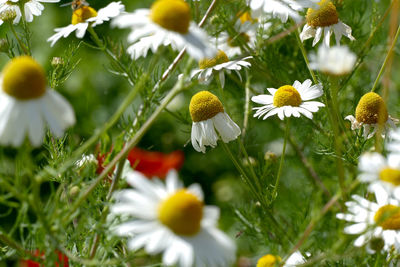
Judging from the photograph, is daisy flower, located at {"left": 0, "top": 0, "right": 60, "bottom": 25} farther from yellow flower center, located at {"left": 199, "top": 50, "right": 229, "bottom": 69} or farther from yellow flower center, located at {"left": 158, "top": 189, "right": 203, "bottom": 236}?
yellow flower center, located at {"left": 158, "top": 189, "right": 203, "bottom": 236}

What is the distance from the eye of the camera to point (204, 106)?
0.72 m

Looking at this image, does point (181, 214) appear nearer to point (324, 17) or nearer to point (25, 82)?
point (25, 82)

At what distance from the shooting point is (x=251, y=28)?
960mm

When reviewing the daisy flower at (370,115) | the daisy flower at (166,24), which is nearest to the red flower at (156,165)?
the daisy flower at (370,115)

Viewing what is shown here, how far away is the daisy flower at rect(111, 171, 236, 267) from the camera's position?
38 centimetres

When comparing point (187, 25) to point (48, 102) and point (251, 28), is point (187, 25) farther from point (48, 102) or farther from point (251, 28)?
point (251, 28)

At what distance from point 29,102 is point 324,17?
18.5 inches

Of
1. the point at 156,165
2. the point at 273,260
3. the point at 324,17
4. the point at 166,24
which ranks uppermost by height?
the point at 166,24

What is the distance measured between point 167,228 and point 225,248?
1.7 inches

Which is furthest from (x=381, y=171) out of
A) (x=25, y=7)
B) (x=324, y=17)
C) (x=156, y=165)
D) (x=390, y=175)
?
(x=156, y=165)

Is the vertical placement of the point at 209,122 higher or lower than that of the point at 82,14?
lower

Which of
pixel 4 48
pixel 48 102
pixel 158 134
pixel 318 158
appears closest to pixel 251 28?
pixel 318 158

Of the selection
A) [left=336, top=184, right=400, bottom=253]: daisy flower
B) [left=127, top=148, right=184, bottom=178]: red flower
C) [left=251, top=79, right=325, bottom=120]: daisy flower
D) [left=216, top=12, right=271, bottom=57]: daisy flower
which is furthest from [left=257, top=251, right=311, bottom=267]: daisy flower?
[left=127, top=148, right=184, bottom=178]: red flower

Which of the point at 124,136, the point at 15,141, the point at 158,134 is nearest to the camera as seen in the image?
the point at 15,141
